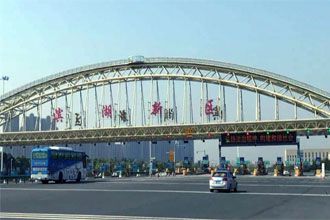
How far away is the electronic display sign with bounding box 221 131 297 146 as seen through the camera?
66.9 metres

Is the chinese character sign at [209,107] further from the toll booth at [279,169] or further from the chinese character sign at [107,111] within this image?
the chinese character sign at [107,111]

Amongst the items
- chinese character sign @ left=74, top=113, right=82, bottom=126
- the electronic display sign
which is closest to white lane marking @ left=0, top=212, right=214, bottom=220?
the electronic display sign

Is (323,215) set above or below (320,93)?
below

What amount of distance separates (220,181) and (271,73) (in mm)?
41602

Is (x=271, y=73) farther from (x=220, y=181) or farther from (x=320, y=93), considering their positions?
(x=220, y=181)

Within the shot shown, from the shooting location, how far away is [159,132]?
243 feet

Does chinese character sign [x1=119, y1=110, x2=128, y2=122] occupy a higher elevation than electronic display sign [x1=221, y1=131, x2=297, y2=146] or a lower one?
higher

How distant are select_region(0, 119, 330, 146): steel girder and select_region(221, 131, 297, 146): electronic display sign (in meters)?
0.96

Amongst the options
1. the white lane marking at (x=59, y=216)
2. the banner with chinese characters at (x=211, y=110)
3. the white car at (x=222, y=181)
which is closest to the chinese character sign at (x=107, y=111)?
the banner with chinese characters at (x=211, y=110)

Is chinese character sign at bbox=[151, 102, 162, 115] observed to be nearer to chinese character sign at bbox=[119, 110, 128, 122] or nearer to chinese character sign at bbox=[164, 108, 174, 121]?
chinese character sign at bbox=[164, 108, 174, 121]

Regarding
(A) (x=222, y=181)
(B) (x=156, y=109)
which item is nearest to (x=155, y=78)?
(B) (x=156, y=109)

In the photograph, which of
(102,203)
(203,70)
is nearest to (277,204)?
(102,203)

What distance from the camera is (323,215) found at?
53.9 feet

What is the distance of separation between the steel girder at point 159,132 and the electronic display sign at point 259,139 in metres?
0.96
